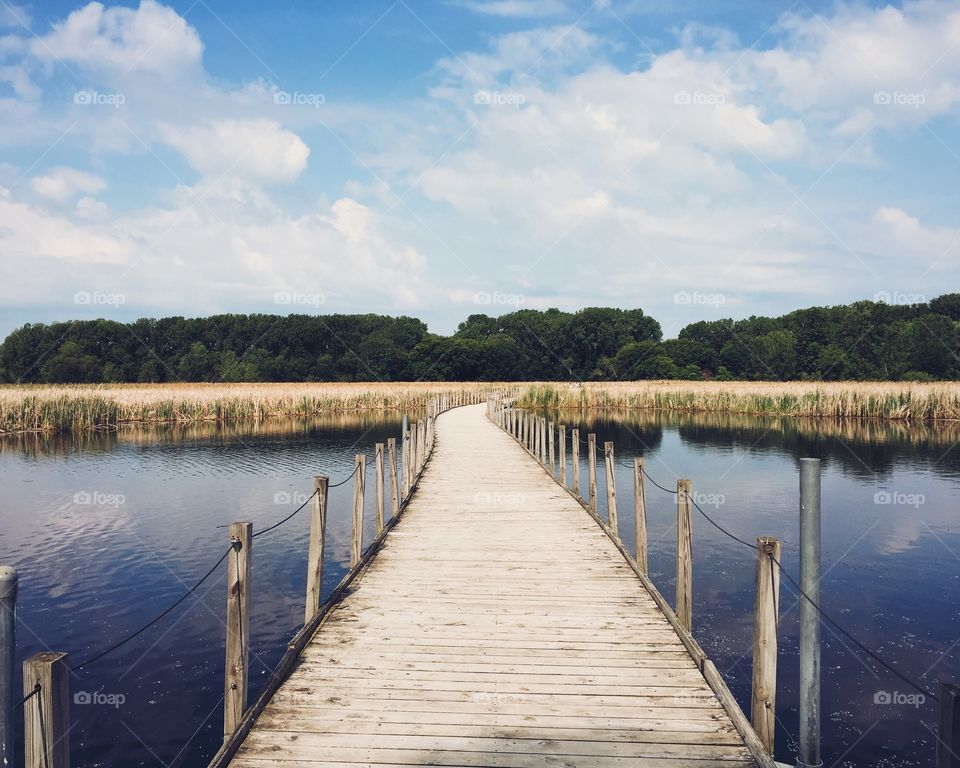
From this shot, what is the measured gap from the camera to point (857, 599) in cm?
1055

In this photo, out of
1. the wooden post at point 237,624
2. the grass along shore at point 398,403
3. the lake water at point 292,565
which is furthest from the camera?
the grass along shore at point 398,403

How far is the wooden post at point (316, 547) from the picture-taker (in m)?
6.95

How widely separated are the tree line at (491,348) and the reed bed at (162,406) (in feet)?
182

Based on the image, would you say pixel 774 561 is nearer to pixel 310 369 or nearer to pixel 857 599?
pixel 857 599

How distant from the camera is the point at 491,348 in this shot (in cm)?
10669

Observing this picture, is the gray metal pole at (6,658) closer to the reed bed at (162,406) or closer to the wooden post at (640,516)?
the wooden post at (640,516)

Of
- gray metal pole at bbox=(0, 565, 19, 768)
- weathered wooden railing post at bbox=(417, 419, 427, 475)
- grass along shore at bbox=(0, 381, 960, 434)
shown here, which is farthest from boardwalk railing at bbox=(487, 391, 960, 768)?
grass along shore at bbox=(0, 381, 960, 434)

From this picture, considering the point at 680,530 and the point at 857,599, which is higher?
the point at 680,530

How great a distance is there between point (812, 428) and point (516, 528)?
1124 inches

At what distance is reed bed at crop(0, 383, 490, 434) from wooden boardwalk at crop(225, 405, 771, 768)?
30.7 metres

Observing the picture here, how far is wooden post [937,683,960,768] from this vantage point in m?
3.02

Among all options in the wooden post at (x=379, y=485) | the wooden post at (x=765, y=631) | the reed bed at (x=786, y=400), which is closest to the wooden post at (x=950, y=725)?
the wooden post at (x=765, y=631)

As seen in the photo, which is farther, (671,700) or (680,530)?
(680,530)

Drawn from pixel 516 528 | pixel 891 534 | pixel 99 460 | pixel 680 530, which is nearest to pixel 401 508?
pixel 516 528
